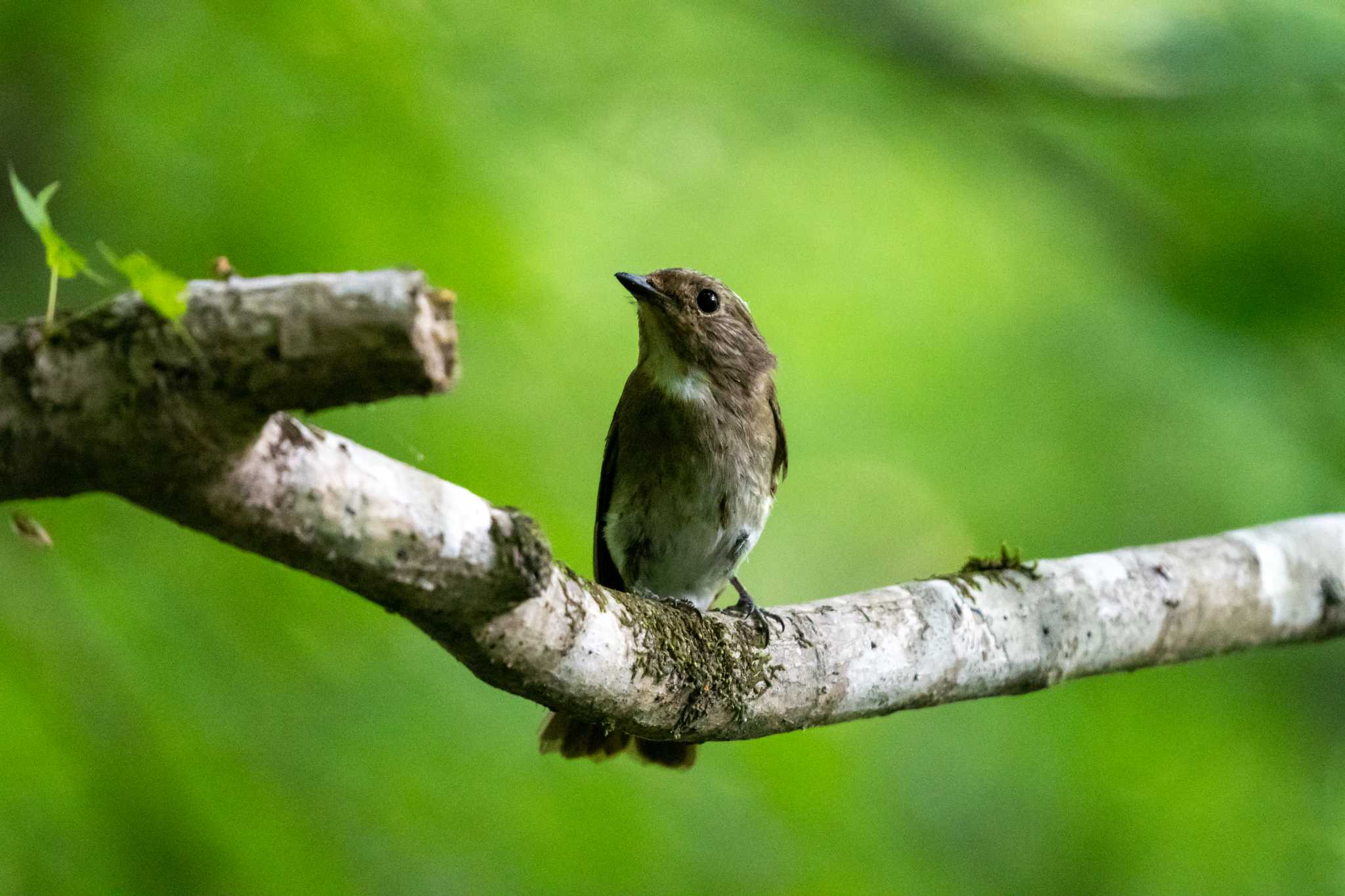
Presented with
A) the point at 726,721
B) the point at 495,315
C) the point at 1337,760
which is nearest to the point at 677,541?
the point at 495,315

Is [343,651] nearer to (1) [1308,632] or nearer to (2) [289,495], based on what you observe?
(2) [289,495]

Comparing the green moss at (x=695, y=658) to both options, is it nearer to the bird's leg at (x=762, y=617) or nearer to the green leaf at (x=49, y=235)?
the bird's leg at (x=762, y=617)

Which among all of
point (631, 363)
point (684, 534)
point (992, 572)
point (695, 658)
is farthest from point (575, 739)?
point (631, 363)

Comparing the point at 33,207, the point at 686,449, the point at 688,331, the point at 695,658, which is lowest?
the point at 695,658

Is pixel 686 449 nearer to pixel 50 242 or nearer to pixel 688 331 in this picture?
pixel 688 331

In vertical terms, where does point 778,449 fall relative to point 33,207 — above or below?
above

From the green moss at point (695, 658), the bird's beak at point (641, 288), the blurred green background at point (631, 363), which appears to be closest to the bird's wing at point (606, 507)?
the blurred green background at point (631, 363)
